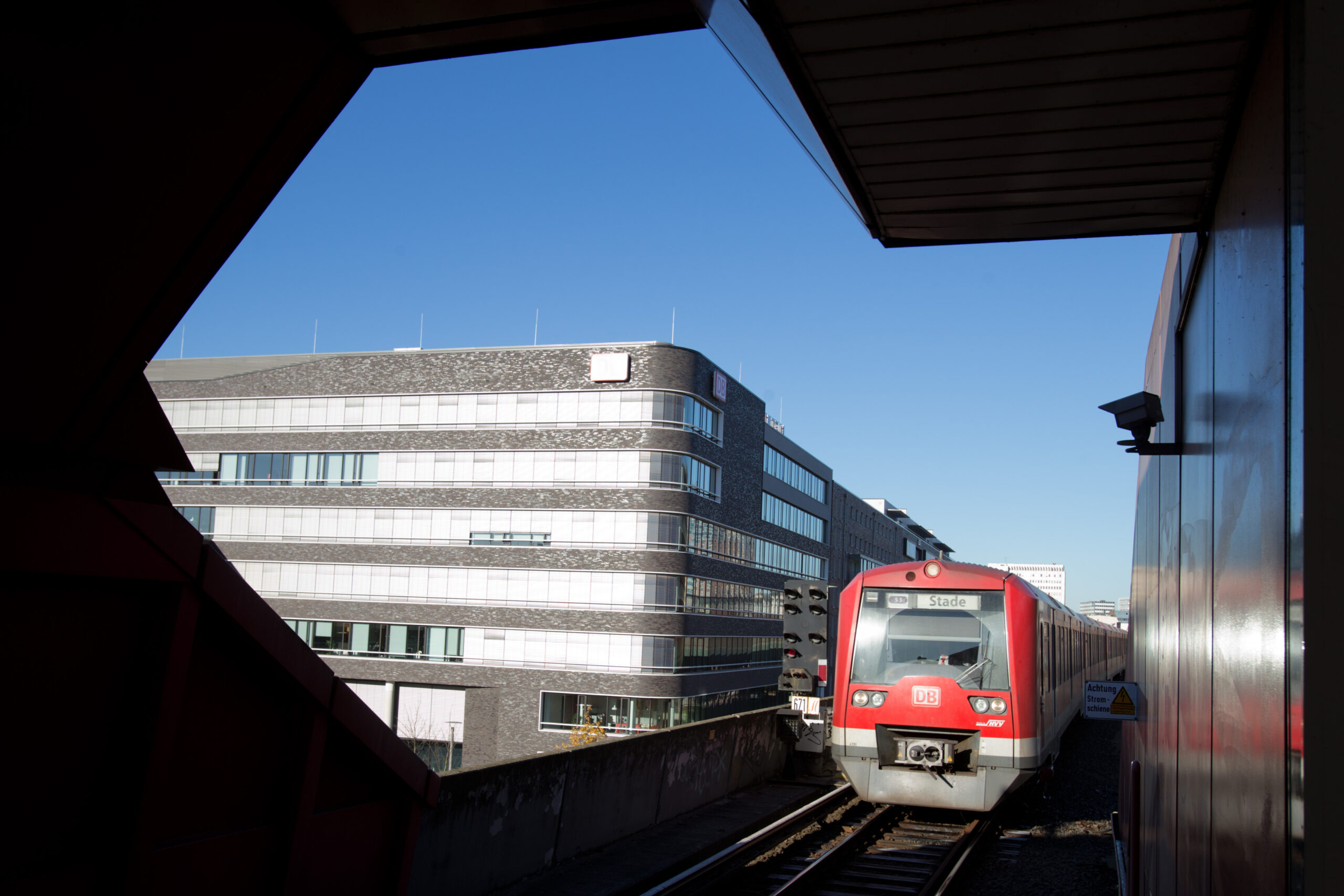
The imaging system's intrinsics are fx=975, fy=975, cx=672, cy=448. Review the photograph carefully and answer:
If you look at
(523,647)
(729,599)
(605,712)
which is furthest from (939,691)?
(729,599)

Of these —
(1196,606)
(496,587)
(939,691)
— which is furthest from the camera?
(496,587)

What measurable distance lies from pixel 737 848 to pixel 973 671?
12.0ft

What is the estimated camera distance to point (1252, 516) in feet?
8.16

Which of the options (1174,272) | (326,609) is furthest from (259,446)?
(1174,272)

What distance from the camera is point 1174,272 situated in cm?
594

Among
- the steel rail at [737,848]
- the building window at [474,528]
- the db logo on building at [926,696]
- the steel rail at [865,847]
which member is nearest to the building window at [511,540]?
the building window at [474,528]

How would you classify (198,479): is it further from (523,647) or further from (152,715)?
(152,715)

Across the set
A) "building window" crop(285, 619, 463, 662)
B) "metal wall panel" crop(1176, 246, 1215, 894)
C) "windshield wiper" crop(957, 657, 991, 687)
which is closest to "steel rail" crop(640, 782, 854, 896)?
"windshield wiper" crop(957, 657, 991, 687)

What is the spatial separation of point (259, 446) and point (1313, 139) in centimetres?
5379

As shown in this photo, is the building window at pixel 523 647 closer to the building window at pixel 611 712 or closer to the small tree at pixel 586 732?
the building window at pixel 611 712

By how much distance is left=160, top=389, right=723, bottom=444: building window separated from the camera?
4556cm

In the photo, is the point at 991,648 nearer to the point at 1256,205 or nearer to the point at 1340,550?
the point at 1256,205

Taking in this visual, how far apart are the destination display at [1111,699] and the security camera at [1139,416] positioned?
2.81 m

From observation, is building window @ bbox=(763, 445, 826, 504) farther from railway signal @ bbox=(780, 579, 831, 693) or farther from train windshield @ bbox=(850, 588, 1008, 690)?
train windshield @ bbox=(850, 588, 1008, 690)
